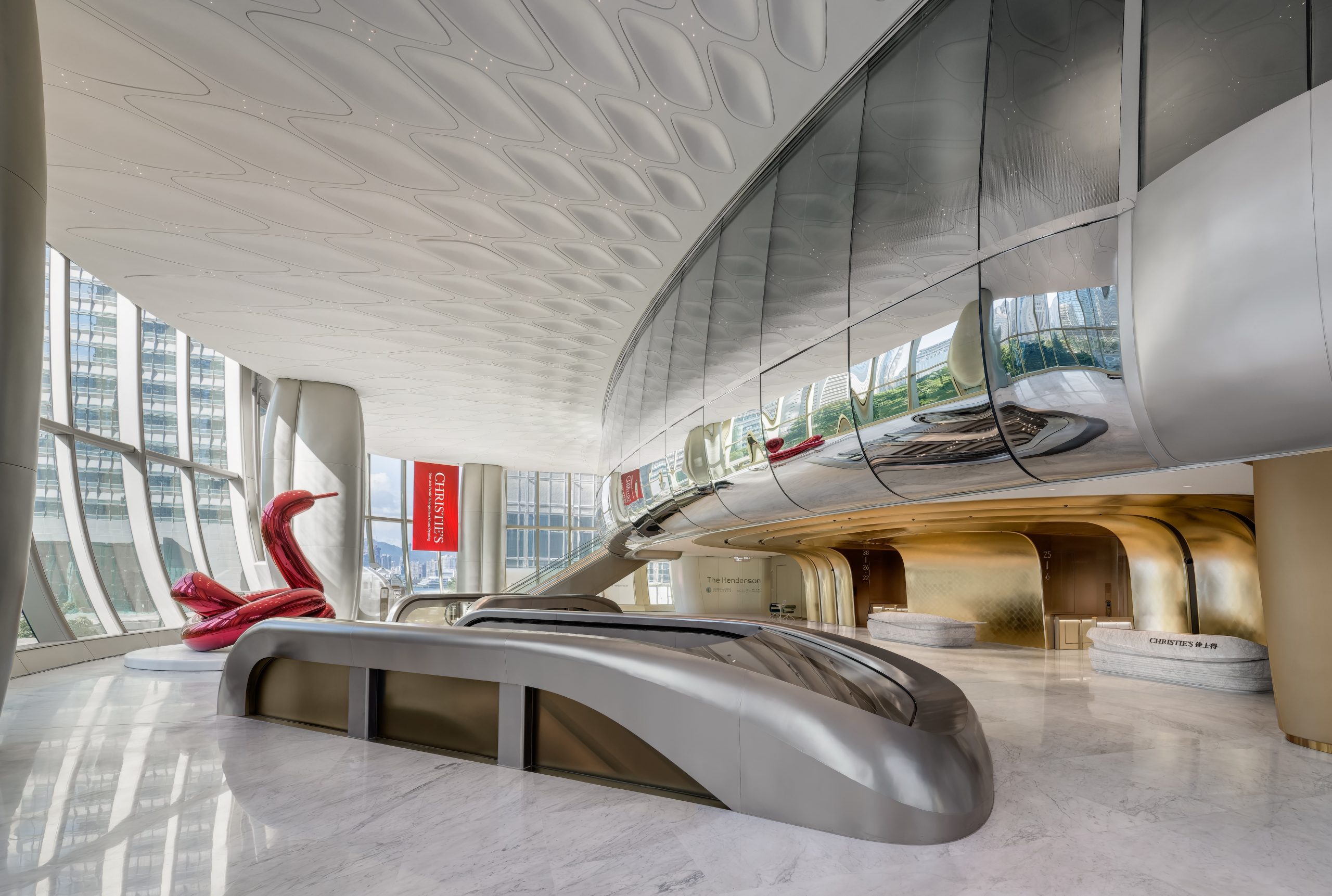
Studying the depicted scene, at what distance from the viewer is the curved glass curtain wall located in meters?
11.4

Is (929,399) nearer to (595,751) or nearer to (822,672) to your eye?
(822,672)

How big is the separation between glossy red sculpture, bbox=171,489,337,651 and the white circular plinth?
1.60 ft

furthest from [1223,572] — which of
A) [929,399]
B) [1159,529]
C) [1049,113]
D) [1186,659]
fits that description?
[1049,113]

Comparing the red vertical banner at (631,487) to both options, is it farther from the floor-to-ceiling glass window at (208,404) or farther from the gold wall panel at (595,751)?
the floor-to-ceiling glass window at (208,404)

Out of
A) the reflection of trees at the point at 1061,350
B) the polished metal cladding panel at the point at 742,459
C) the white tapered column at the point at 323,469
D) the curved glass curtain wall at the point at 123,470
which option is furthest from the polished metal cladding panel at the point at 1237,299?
the white tapered column at the point at 323,469

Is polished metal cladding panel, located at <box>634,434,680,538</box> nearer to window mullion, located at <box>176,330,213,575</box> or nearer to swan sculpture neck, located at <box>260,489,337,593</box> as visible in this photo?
swan sculpture neck, located at <box>260,489,337,593</box>

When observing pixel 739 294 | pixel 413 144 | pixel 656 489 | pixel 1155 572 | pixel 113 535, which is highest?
pixel 413 144

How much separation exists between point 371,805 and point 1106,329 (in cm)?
481

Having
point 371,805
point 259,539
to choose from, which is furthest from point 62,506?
point 371,805

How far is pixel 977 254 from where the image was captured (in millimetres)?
5168

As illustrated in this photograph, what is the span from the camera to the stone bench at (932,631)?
1390 cm

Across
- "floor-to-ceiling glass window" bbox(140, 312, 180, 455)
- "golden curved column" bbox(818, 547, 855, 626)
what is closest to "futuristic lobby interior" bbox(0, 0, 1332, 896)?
"floor-to-ceiling glass window" bbox(140, 312, 180, 455)

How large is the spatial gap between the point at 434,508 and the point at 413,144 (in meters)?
23.7

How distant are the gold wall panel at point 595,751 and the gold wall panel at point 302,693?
2.09m
